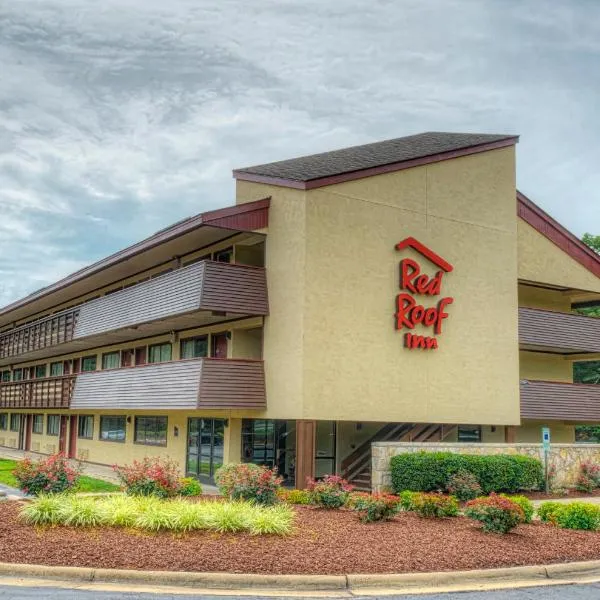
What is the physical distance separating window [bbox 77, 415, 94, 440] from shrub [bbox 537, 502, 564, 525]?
26.4 m

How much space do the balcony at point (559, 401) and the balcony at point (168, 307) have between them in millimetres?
10485

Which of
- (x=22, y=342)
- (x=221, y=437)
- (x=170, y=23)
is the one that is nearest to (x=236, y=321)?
(x=221, y=437)

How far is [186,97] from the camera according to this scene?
2450 centimetres

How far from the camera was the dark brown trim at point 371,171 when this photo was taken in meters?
23.0

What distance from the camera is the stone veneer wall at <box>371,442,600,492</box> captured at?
21.8 m

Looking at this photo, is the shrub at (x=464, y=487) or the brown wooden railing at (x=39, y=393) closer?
the shrub at (x=464, y=487)

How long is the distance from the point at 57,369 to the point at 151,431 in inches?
654

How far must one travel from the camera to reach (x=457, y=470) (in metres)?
21.5

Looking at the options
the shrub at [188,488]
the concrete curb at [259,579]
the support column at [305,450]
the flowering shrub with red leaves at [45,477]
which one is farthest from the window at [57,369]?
the concrete curb at [259,579]

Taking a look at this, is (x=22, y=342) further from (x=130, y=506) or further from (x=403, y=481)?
(x=130, y=506)

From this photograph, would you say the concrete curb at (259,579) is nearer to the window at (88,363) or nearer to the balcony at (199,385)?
the balcony at (199,385)

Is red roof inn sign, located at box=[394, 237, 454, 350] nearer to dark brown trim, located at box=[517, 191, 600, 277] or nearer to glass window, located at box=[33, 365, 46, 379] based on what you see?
dark brown trim, located at box=[517, 191, 600, 277]

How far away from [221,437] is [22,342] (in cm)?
2297

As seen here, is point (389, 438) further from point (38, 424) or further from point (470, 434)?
point (38, 424)
